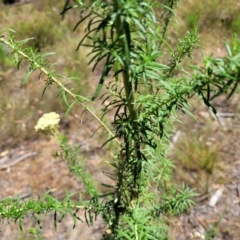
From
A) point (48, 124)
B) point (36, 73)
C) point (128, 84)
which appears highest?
point (128, 84)

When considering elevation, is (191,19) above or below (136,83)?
below

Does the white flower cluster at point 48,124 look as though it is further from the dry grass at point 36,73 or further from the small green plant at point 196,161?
the small green plant at point 196,161

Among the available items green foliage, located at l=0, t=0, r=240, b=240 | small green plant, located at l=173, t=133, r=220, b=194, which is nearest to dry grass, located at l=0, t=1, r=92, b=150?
small green plant, located at l=173, t=133, r=220, b=194

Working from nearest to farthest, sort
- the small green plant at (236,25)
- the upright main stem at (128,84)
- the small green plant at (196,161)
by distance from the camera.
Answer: the upright main stem at (128,84)
the small green plant at (196,161)
the small green plant at (236,25)

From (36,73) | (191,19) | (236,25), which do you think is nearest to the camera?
(36,73)

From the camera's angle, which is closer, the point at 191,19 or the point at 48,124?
the point at 48,124

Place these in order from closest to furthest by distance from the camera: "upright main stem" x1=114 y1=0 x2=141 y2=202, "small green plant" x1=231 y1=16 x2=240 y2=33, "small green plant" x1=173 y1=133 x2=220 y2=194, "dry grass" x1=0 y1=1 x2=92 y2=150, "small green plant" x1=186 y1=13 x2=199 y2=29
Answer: "upright main stem" x1=114 y1=0 x2=141 y2=202 < "small green plant" x1=173 y1=133 x2=220 y2=194 < "dry grass" x1=0 y1=1 x2=92 y2=150 < "small green plant" x1=231 y1=16 x2=240 y2=33 < "small green plant" x1=186 y1=13 x2=199 y2=29

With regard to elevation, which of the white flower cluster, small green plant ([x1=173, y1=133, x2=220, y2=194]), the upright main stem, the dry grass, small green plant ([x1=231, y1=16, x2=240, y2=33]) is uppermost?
the upright main stem

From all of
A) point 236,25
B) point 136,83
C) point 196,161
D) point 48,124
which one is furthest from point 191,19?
point 136,83

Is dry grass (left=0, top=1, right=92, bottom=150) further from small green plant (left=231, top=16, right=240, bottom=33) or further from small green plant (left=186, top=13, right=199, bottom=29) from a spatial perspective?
small green plant (left=231, top=16, right=240, bottom=33)

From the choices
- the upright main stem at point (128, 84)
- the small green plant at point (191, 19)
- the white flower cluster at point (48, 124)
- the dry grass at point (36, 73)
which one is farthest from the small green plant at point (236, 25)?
the upright main stem at point (128, 84)

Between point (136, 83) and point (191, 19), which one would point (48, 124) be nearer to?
point (136, 83)

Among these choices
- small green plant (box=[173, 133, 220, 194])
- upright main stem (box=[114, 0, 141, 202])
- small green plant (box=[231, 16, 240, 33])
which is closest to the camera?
upright main stem (box=[114, 0, 141, 202])

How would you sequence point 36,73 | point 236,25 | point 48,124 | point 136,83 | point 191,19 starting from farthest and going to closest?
1. point 191,19
2. point 236,25
3. point 36,73
4. point 48,124
5. point 136,83
